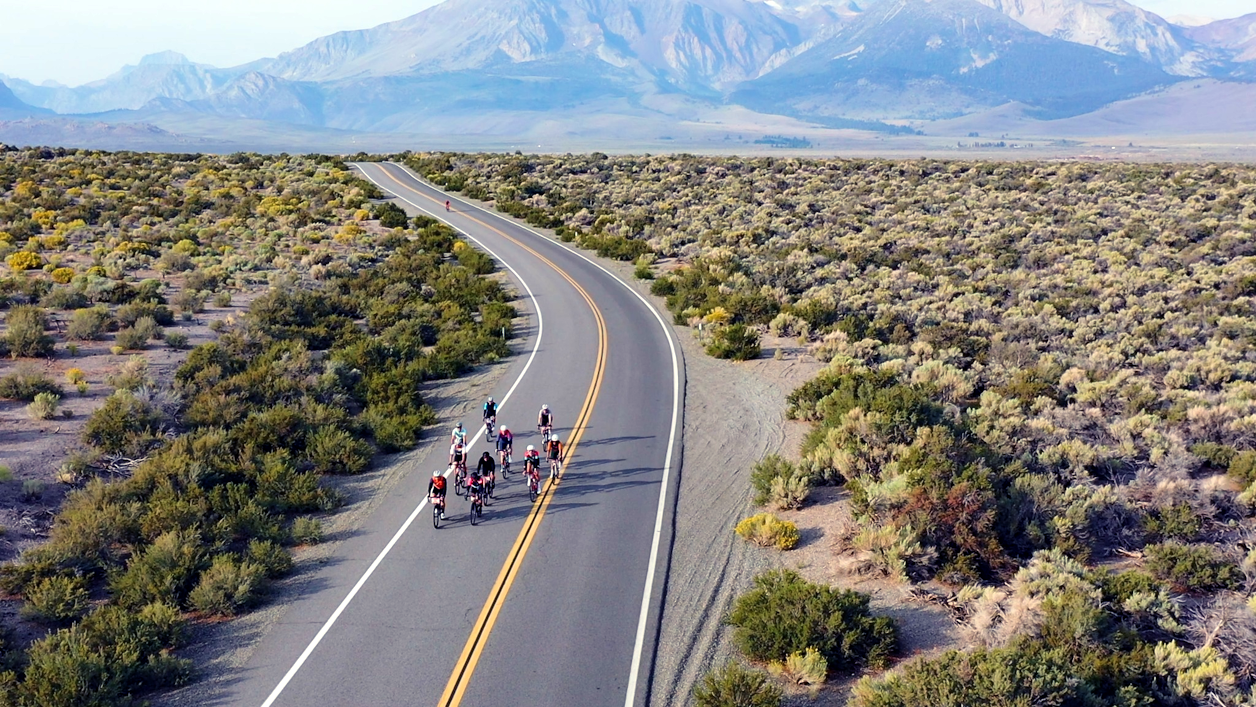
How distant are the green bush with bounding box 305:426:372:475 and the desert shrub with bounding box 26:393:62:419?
591 cm

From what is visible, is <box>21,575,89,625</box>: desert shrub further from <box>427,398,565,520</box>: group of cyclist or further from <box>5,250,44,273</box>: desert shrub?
<box>5,250,44,273</box>: desert shrub

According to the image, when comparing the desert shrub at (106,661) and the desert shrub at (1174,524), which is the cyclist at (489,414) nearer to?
the desert shrub at (106,661)

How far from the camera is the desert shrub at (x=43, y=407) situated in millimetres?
18234

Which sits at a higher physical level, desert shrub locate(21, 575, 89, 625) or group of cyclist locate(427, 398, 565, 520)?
group of cyclist locate(427, 398, 565, 520)

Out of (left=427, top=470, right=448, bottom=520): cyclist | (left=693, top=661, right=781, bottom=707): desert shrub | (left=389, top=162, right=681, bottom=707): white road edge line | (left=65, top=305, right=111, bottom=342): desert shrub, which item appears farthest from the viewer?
(left=65, top=305, right=111, bottom=342): desert shrub

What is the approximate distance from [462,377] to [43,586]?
578 inches

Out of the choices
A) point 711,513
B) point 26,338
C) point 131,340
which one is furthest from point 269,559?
point 26,338

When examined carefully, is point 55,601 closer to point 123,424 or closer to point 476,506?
point 123,424

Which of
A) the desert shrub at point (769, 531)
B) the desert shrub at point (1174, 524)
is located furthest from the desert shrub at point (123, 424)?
the desert shrub at point (1174, 524)

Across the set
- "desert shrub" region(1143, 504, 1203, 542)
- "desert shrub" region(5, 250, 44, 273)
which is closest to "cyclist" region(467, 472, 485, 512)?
"desert shrub" region(1143, 504, 1203, 542)

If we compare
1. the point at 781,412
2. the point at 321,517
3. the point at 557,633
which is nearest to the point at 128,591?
the point at 321,517

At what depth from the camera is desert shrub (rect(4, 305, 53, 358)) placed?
2197 centimetres

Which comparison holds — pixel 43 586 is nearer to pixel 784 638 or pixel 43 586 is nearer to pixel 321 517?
pixel 321 517

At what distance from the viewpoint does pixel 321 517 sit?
1612 cm
